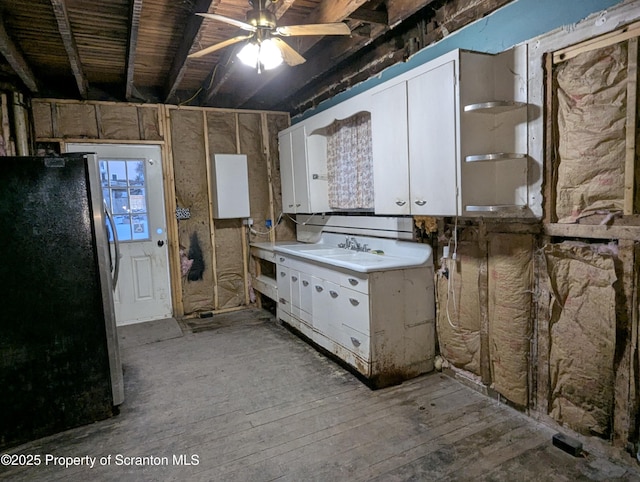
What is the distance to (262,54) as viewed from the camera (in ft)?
A: 7.40

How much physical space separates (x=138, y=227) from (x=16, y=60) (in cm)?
195

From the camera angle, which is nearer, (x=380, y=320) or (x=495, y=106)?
(x=495, y=106)

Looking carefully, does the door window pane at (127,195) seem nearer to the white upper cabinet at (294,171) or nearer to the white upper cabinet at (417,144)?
the white upper cabinet at (294,171)

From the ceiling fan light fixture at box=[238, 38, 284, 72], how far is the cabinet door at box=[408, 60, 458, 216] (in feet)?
3.10

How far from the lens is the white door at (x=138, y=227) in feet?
14.5

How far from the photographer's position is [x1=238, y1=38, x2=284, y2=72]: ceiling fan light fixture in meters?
2.21

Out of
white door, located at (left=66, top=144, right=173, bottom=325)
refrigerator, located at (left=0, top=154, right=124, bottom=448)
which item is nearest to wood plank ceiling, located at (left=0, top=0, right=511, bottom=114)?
white door, located at (left=66, top=144, right=173, bottom=325)

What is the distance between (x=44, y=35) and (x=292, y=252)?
2736mm

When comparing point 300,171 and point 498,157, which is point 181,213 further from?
point 498,157

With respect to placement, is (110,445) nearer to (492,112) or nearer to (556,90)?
(492,112)

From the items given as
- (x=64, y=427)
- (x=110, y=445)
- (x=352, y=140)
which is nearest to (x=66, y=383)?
(x=64, y=427)

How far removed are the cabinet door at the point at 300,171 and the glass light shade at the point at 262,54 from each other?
6.23ft

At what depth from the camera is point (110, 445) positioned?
7.46 ft

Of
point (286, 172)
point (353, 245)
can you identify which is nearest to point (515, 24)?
point (353, 245)
